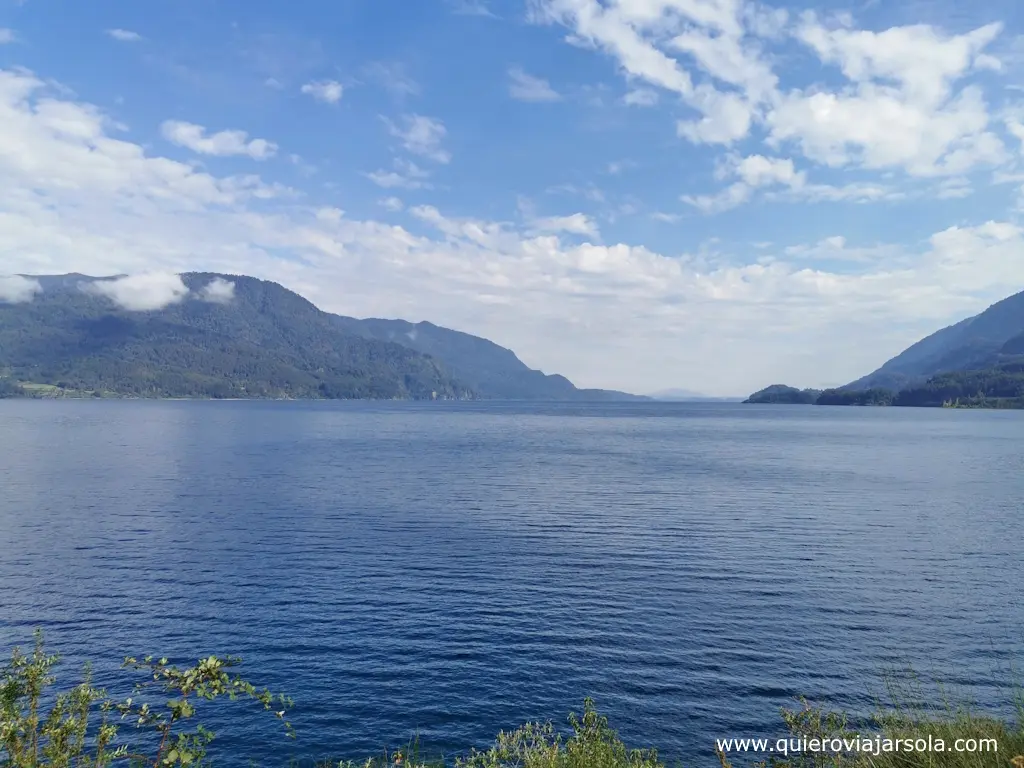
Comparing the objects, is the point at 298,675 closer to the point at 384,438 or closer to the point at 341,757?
the point at 341,757

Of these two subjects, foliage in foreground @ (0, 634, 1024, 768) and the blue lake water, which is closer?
foliage in foreground @ (0, 634, 1024, 768)

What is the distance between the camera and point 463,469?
376 ft

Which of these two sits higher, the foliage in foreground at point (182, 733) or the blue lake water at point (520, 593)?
the foliage in foreground at point (182, 733)

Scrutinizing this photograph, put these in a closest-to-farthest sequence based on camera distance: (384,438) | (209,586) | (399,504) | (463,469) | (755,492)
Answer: (209,586) < (399,504) < (755,492) < (463,469) < (384,438)

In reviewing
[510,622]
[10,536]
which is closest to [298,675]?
[510,622]

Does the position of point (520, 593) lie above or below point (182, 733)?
below

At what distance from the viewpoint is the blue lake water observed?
99.9 ft

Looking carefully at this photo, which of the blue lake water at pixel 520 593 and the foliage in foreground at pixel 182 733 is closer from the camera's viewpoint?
the foliage in foreground at pixel 182 733

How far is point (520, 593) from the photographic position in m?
45.0

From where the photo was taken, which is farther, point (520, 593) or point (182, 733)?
point (520, 593)

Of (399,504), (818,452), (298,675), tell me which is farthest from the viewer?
(818,452)

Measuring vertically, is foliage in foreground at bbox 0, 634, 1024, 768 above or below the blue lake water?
Answer: above

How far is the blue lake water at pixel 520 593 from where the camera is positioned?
30453mm

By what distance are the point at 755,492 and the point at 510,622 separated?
59740 mm
